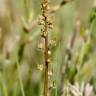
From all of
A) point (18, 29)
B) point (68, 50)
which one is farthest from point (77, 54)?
point (18, 29)

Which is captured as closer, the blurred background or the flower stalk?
the flower stalk

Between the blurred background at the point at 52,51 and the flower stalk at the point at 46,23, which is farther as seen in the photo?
the blurred background at the point at 52,51

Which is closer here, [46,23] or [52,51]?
[46,23]

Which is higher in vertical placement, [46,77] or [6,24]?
[6,24]

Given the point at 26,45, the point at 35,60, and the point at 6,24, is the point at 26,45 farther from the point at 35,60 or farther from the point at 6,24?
the point at 6,24

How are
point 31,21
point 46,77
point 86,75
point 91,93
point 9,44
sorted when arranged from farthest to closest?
point 9,44 → point 31,21 → point 86,75 → point 91,93 → point 46,77

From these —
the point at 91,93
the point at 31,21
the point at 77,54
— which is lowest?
the point at 91,93

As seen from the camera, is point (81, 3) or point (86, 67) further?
point (81, 3)

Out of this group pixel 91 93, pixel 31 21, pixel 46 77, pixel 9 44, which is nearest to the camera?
pixel 46 77
